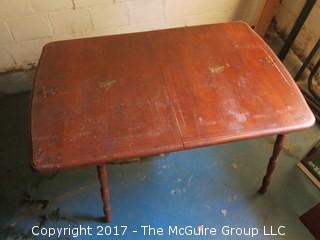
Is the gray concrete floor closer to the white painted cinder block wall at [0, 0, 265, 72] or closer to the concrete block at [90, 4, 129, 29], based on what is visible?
the white painted cinder block wall at [0, 0, 265, 72]

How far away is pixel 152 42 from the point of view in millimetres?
1267

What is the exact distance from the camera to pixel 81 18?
159 centimetres

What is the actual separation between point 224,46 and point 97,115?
62cm

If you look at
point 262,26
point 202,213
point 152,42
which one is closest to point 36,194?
point 202,213

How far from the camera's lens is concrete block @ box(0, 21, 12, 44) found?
1.50m

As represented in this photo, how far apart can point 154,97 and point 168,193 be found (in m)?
0.54

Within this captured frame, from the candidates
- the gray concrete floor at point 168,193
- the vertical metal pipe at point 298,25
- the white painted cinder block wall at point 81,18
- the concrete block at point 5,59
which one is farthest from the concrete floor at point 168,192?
the vertical metal pipe at point 298,25

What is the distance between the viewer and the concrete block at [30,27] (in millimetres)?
1516

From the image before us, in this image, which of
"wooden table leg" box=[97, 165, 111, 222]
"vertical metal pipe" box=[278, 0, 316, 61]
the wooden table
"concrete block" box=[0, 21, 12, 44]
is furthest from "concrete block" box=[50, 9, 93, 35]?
"vertical metal pipe" box=[278, 0, 316, 61]

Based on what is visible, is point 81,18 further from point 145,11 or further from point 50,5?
point 145,11

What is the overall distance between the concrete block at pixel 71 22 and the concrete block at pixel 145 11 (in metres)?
0.24

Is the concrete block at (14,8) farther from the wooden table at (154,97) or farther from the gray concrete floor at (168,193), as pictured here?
the gray concrete floor at (168,193)

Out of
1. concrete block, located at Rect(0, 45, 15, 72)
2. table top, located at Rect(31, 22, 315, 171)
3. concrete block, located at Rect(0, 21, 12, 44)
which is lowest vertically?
concrete block, located at Rect(0, 45, 15, 72)

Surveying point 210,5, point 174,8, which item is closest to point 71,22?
point 174,8
